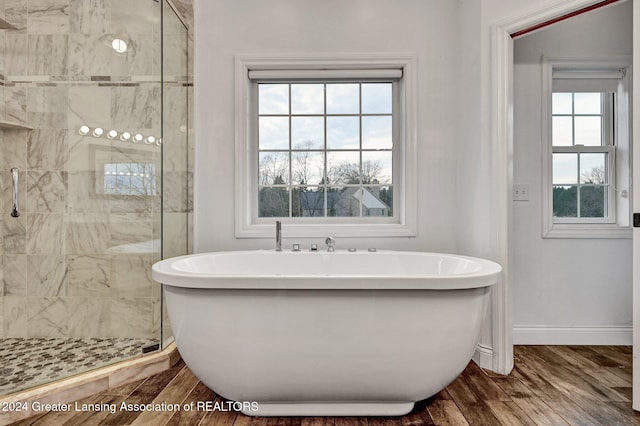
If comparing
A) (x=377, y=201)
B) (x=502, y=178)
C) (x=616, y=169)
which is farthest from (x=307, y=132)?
(x=616, y=169)

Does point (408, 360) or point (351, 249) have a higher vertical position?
point (351, 249)

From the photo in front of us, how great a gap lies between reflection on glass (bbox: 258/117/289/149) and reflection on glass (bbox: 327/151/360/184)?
0.34m


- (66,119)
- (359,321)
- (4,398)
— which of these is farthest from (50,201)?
(359,321)

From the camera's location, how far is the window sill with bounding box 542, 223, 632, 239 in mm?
2330

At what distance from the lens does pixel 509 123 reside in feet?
6.44

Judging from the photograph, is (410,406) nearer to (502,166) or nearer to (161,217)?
(502,166)

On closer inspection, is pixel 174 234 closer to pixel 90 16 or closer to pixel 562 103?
pixel 90 16

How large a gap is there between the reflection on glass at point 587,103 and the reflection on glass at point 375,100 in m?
1.22

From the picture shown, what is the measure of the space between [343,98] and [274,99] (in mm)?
487

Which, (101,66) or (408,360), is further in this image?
(101,66)

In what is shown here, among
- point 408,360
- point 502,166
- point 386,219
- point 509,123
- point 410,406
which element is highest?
point 509,123

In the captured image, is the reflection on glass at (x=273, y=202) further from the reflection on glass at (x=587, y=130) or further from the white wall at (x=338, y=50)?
the reflection on glass at (x=587, y=130)

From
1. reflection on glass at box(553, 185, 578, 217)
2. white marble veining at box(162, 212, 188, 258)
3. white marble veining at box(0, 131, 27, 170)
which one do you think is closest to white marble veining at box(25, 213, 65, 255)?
white marble veining at box(0, 131, 27, 170)

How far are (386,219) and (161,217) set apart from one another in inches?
56.7
